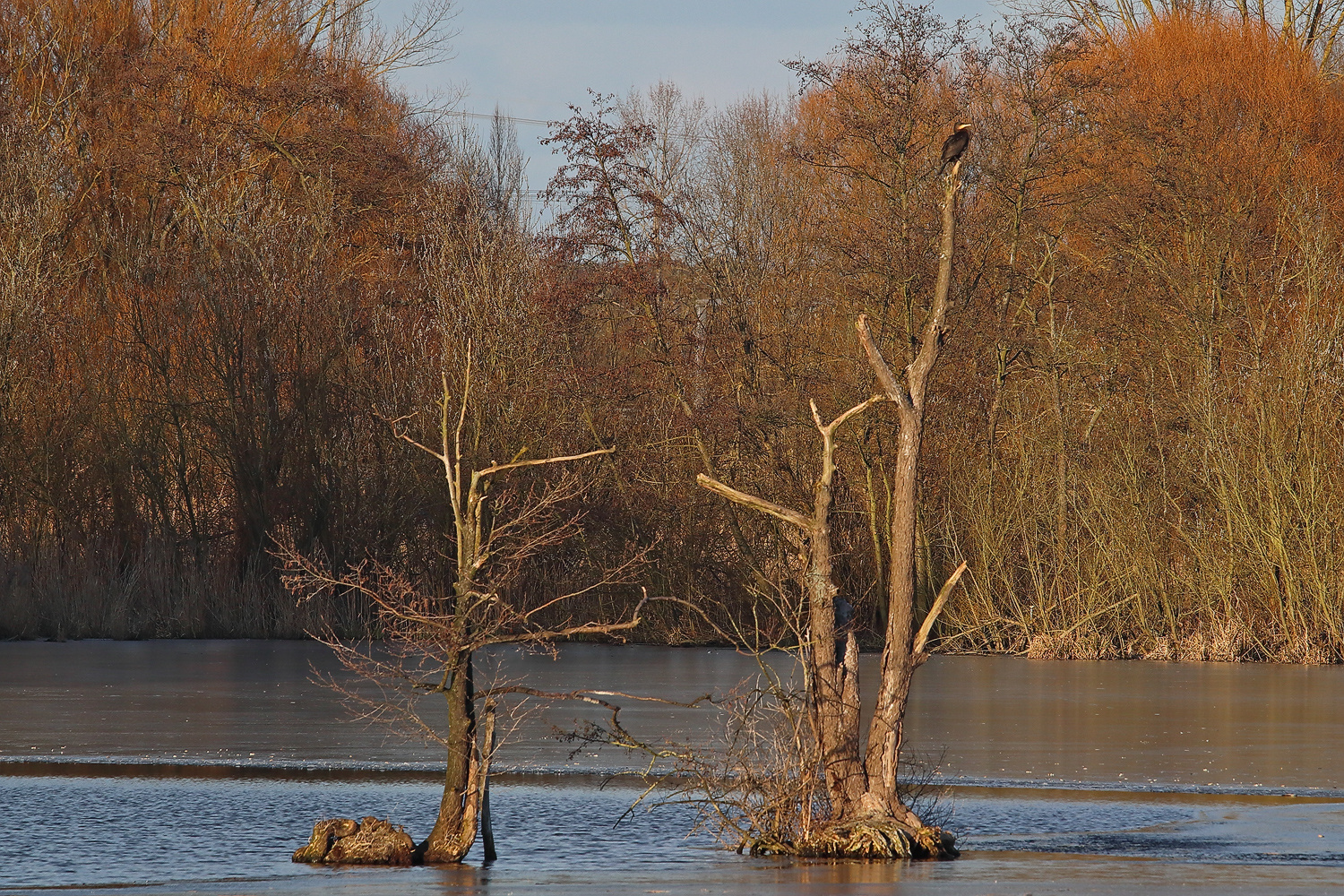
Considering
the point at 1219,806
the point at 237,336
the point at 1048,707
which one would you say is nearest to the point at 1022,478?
the point at 1048,707

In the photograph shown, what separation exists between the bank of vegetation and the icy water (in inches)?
150

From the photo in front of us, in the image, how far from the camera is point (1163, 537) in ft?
69.9

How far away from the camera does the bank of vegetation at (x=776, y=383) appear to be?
21188mm

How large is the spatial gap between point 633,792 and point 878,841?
259 cm

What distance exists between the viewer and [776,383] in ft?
77.5

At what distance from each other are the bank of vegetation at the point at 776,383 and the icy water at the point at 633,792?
3.82 m

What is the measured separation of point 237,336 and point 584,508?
547cm

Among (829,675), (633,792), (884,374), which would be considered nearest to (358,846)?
(829,675)

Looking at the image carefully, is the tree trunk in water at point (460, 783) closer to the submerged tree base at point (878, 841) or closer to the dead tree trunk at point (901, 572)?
the submerged tree base at point (878, 841)

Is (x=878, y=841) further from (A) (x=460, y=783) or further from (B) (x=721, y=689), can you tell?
(B) (x=721, y=689)

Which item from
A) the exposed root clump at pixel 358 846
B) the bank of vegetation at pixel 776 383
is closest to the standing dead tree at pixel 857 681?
the exposed root clump at pixel 358 846

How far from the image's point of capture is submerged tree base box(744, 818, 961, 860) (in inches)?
323

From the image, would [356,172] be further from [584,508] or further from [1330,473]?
[1330,473]

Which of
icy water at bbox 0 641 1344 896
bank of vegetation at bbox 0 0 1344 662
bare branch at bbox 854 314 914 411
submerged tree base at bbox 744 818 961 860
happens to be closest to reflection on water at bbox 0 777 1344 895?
icy water at bbox 0 641 1344 896
